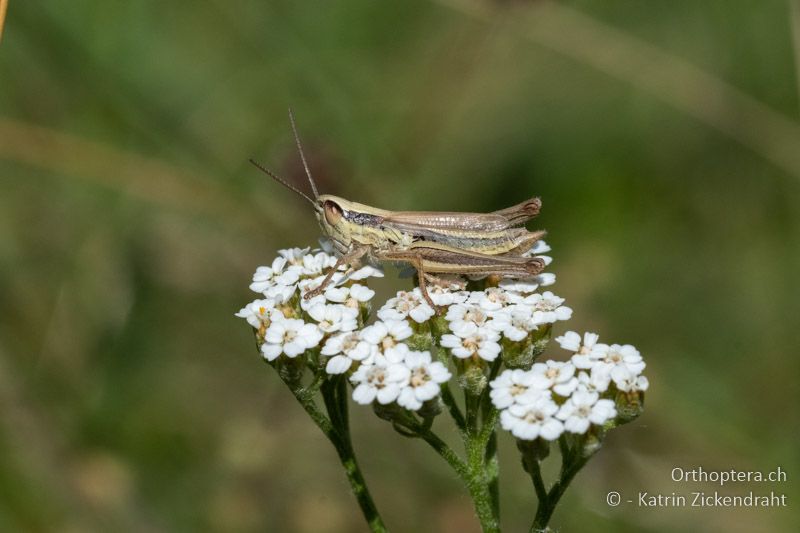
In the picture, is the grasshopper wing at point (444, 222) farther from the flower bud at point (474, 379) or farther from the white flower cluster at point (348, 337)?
the flower bud at point (474, 379)

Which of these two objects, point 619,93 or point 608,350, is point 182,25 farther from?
point 608,350

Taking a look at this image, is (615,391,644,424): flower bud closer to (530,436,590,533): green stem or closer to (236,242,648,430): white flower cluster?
(236,242,648,430): white flower cluster

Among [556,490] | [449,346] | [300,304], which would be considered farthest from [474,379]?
[300,304]

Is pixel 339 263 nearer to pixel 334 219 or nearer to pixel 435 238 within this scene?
pixel 334 219

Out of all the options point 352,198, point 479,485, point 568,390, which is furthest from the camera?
point 352,198

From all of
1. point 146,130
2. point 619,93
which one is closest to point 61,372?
point 146,130

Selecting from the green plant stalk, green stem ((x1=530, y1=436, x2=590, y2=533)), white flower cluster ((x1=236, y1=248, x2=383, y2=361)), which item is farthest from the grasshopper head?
green stem ((x1=530, y1=436, x2=590, y2=533))
